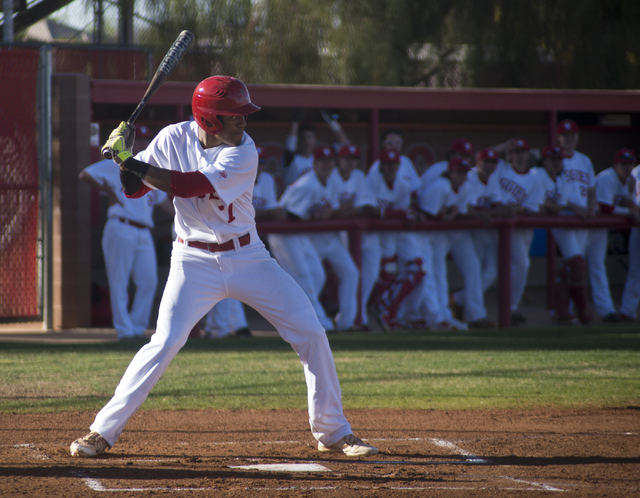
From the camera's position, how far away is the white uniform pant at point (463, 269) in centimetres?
802

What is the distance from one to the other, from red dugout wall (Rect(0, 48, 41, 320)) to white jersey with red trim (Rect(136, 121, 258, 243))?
5240 mm

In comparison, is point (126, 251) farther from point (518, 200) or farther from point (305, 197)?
point (518, 200)

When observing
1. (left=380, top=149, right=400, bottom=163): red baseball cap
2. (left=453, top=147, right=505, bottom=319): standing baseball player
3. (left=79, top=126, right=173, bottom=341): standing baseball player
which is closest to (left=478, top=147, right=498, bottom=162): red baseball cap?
(left=453, top=147, right=505, bottom=319): standing baseball player

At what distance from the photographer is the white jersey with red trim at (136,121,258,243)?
3275 millimetres

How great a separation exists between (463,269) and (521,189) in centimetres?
118

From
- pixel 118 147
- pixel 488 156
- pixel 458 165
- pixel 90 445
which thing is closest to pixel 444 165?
pixel 458 165

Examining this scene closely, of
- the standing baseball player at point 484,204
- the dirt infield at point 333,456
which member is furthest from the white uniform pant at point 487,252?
the dirt infield at point 333,456

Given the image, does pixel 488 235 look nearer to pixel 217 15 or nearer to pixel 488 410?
pixel 488 410

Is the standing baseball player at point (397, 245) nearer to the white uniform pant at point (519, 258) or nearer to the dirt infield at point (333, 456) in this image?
the white uniform pant at point (519, 258)

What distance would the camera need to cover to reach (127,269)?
723 centimetres

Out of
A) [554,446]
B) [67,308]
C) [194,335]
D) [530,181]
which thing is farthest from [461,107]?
[554,446]

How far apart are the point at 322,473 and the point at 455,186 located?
5387 millimetres

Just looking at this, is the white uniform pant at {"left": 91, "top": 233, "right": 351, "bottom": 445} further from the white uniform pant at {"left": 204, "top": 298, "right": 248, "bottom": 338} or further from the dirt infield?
the white uniform pant at {"left": 204, "top": 298, "right": 248, "bottom": 338}

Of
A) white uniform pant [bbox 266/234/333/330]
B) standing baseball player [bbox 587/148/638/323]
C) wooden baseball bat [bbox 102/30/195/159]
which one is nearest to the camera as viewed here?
wooden baseball bat [bbox 102/30/195/159]
